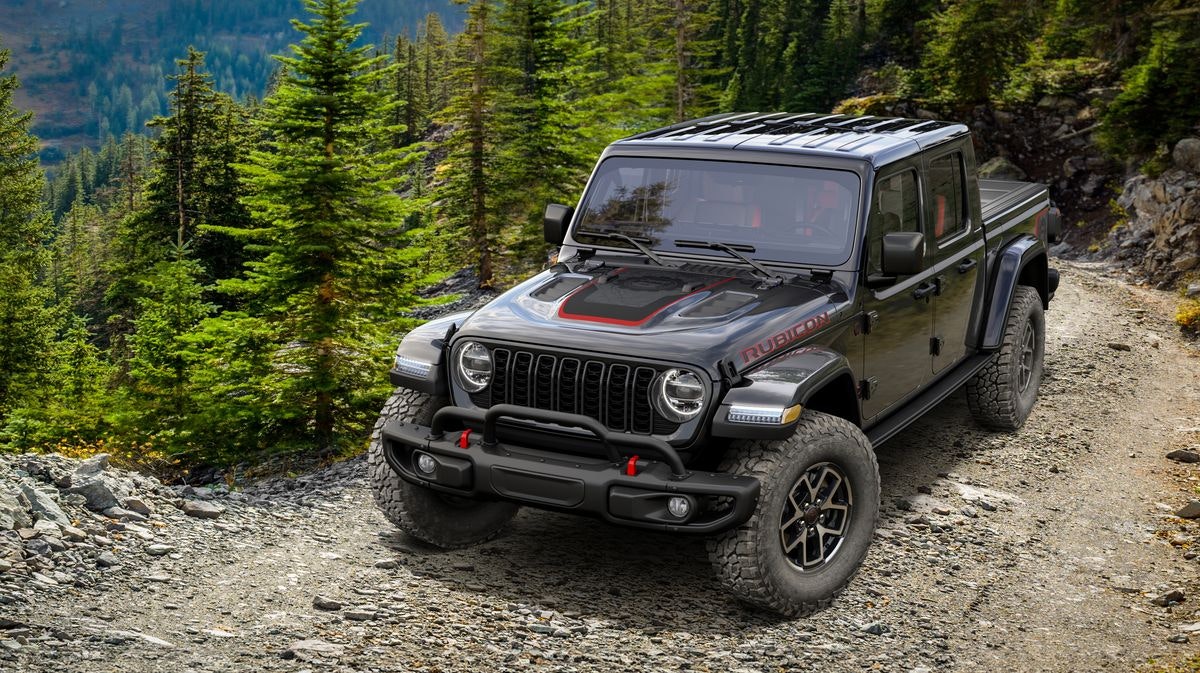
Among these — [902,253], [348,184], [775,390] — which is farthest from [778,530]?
[348,184]

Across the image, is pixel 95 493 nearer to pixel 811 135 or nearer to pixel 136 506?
pixel 136 506

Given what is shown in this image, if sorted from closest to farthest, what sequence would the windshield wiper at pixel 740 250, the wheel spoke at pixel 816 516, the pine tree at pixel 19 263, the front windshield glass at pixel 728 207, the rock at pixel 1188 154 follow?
the wheel spoke at pixel 816 516
the windshield wiper at pixel 740 250
the front windshield glass at pixel 728 207
the rock at pixel 1188 154
the pine tree at pixel 19 263

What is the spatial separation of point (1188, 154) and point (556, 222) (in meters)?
14.7

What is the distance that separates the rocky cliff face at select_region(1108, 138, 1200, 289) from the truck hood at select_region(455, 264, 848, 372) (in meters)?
12.7

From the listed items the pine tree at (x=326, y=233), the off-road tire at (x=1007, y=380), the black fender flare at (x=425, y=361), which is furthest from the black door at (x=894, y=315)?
the pine tree at (x=326, y=233)

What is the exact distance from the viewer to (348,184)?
1983 centimetres

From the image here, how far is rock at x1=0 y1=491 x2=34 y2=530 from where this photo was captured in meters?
6.19

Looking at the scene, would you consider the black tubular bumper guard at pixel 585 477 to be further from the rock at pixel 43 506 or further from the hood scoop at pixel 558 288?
the rock at pixel 43 506

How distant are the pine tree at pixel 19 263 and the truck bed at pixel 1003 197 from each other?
113 ft

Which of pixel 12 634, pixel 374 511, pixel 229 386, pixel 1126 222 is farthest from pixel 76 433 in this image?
pixel 1126 222

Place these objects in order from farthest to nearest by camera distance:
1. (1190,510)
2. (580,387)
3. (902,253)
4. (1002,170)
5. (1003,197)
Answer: (1002,170) → (1003,197) → (1190,510) → (902,253) → (580,387)

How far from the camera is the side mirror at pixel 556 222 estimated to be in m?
7.64

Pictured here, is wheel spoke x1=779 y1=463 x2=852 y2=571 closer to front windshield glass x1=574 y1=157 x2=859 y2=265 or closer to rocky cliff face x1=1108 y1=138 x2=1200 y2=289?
front windshield glass x1=574 y1=157 x2=859 y2=265

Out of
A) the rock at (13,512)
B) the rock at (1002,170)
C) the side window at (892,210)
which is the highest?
the side window at (892,210)
